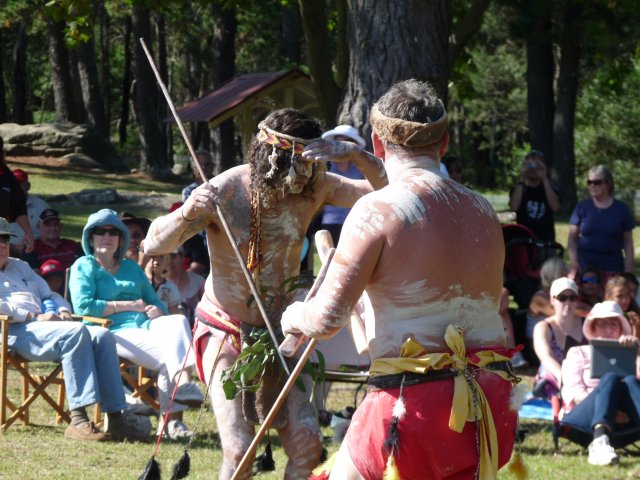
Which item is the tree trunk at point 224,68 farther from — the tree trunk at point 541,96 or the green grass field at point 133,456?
the green grass field at point 133,456

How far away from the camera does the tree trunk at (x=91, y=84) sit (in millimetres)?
28984

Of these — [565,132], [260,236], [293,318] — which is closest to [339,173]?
[260,236]

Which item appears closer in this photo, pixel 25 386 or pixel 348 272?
pixel 348 272

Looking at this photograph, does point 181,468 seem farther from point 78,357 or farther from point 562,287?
point 562,287

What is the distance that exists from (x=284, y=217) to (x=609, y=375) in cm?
360

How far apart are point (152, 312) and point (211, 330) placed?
133 inches

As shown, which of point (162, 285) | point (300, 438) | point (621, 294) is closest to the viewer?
point (300, 438)

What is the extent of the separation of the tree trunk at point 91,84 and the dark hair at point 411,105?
25869mm

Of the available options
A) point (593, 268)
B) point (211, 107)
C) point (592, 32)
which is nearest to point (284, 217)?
point (593, 268)

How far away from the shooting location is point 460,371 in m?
3.21

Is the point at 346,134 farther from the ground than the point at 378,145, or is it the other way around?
the point at 378,145

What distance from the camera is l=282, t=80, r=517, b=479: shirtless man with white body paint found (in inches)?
124

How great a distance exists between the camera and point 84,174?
77.7 feet

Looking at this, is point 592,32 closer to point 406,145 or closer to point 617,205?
point 617,205
